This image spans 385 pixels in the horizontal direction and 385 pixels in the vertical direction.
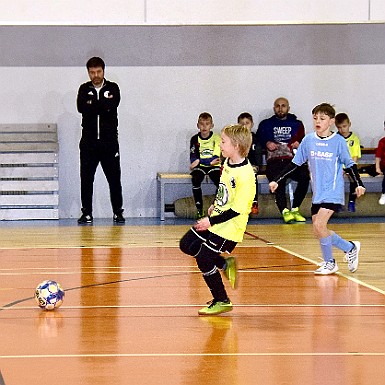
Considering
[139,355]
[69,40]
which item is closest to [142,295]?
[139,355]

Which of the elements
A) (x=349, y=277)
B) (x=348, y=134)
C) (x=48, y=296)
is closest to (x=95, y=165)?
(x=348, y=134)

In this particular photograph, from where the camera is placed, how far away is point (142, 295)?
6145 mm

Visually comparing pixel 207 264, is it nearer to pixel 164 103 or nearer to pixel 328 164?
pixel 328 164

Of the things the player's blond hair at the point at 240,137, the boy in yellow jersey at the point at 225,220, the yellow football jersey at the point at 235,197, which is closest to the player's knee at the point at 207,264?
the boy in yellow jersey at the point at 225,220

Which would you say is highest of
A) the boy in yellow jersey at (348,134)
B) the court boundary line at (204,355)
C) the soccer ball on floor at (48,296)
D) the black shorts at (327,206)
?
the boy in yellow jersey at (348,134)

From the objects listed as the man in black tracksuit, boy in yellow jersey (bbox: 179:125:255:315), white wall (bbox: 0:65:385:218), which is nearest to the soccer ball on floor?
boy in yellow jersey (bbox: 179:125:255:315)

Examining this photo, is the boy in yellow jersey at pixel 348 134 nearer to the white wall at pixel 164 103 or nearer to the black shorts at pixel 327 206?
the white wall at pixel 164 103

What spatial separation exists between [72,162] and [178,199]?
1.70m

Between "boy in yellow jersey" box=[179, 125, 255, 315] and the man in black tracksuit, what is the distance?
21.9 feet

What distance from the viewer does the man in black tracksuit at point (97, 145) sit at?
39.3 feet

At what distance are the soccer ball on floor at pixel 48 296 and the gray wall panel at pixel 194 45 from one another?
8.29 metres

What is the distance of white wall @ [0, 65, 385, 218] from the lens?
43.9ft

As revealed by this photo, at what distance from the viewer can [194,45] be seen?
13.6 metres

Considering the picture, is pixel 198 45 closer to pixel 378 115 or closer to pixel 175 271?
pixel 378 115
